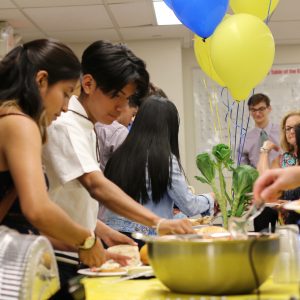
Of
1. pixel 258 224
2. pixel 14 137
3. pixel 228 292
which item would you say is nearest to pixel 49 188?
pixel 14 137

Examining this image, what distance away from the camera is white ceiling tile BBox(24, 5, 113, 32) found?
5.02 metres

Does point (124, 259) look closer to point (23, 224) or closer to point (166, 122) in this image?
point (23, 224)

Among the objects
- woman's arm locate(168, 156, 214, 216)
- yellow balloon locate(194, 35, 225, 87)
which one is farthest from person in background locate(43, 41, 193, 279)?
yellow balloon locate(194, 35, 225, 87)

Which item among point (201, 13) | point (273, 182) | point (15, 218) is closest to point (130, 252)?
point (15, 218)

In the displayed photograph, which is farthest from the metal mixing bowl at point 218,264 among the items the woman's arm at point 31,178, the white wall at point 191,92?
the white wall at point 191,92

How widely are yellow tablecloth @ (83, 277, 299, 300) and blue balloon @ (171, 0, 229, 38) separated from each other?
5.82 ft

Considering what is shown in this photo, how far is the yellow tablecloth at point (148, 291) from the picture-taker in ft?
3.38

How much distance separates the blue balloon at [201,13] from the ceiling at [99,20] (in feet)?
6.74

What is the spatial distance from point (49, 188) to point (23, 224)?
293 mm

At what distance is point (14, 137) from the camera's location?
130 cm

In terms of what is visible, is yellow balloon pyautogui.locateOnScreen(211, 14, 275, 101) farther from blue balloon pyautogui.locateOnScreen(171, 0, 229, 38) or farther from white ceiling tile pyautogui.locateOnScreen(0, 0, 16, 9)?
white ceiling tile pyautogui.locateOnScreen(0, 0, 16, 9)

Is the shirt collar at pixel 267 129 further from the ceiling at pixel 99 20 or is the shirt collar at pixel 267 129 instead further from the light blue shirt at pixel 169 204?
the light blue shirt at pixel 169 204

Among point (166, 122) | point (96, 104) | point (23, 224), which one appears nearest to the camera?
point (23, 224)

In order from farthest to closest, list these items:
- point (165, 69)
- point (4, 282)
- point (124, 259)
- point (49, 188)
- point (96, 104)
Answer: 1. point (165, 69)
2. point (96, 104)
3. point (49, 188)
4. point (124, 259)
5. point (4, 282)
